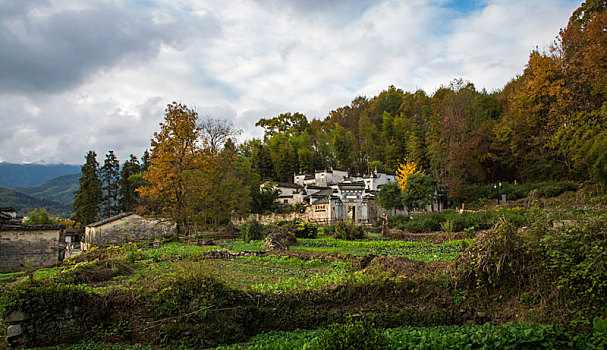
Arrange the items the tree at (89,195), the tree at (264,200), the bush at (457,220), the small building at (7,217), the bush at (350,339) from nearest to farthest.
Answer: the bush at (350,339), the bush at (457,220), the small building at (7,217), the tree at (89,195), the tree at (264,200)

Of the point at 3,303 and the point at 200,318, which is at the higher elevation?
the point at 3,303

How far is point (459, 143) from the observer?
3653cm

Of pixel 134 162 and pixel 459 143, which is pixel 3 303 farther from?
pixel 134 162

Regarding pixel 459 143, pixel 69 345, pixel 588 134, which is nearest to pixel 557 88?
pixel 588 134

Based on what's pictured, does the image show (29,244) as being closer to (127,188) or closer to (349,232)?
(349,232)

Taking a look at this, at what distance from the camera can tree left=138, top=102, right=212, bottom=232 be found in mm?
21156

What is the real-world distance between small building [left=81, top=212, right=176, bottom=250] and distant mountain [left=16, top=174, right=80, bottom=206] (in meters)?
141

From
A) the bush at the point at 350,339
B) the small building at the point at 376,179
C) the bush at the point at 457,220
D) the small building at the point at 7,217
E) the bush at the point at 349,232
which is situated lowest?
the bush at the point at 350,339

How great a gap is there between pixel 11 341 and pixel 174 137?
56.6 ft

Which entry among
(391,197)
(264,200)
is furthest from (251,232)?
(264,200)

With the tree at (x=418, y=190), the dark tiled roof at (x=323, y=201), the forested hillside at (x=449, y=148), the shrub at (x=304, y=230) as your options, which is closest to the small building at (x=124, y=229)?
the forested hillside at (x=449, y=148)

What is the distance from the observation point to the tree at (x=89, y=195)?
119 feet

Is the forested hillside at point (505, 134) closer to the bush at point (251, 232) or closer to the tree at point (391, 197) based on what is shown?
the tree at point (391, 197)

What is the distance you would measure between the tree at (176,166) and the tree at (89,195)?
18464 millimetres
